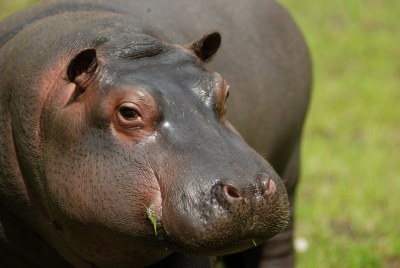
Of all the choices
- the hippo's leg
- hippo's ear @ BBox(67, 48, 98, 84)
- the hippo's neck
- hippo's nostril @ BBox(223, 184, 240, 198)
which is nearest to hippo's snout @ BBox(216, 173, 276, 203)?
hippo's nostril @ BBox(223, 184, 240, 198)

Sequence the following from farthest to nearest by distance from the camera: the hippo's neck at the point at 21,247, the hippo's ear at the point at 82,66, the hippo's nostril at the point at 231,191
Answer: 1. the hippo's neck at the point at 21,247
2. the hippo's ear at the point at 82,66
3. the hippo's nostril at the point at 231,191

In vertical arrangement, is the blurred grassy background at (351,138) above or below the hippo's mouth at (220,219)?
below

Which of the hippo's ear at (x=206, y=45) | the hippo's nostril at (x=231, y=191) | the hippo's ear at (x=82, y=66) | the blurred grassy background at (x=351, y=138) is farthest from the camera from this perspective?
the blurred grassy background at (x=351, y=138)

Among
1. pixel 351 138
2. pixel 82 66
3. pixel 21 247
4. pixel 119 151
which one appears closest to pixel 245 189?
pixel 119 151

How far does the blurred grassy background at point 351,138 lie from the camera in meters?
5.96

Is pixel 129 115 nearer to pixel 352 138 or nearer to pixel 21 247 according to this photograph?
pixel 21 247

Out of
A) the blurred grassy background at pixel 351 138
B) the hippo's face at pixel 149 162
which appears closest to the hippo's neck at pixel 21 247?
the hippo's face at pixel 149 162

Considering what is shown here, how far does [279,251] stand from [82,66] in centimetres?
233

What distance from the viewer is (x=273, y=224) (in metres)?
3.38

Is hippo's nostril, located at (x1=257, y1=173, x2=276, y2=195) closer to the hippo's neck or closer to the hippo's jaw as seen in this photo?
the hippo's jaw

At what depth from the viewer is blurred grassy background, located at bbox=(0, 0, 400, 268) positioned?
5957 millimetres

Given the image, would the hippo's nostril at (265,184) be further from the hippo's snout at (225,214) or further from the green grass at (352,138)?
the green grass at (352,138)

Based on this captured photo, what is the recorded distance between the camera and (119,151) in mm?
3451

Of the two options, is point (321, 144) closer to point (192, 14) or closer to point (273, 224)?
point (192, 14)
